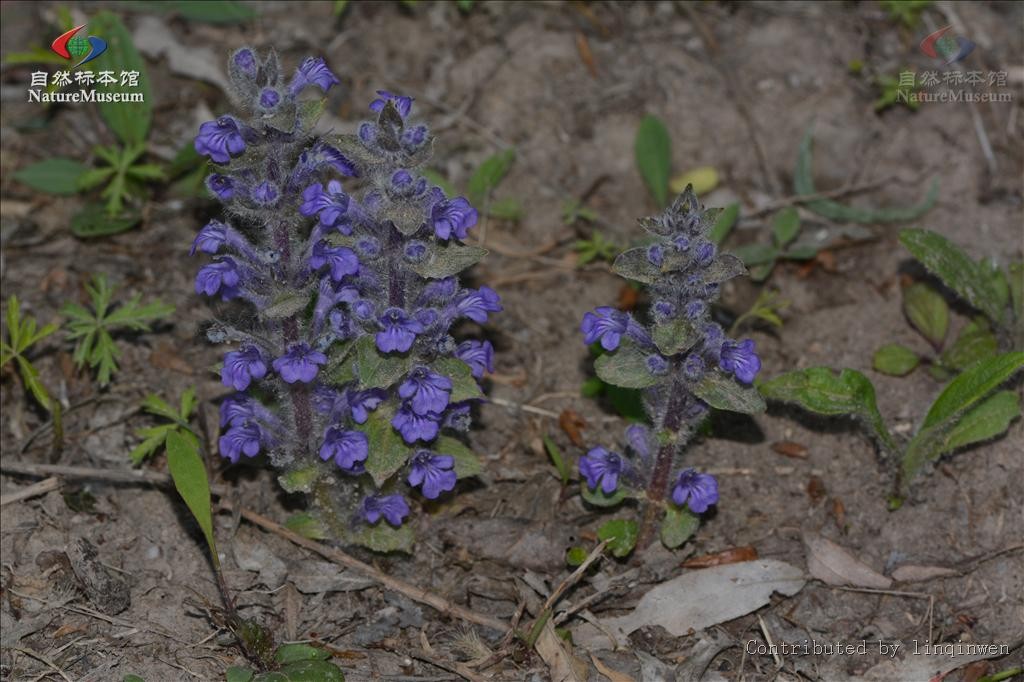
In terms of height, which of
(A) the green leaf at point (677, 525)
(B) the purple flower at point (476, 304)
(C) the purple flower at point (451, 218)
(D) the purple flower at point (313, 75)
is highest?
(D) the purple flower at point (313, 75)

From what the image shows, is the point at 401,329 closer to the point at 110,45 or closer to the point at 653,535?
the point at 653,535

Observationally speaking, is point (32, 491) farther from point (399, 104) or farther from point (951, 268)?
point (951, 268)

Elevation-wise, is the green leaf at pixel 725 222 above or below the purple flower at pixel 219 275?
below

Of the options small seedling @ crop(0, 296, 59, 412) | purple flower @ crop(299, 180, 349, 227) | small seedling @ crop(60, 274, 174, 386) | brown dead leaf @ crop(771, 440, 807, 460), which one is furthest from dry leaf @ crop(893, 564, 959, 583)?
small seedling @ crop(0, 296, 59, 412)

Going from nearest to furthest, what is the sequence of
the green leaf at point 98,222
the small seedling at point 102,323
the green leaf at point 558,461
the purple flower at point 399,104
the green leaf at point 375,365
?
the purple flower at point 399,104 < the green leaf at point 375,365 < the green leaf at point 558,461 < the small seedling at point 102,323 < the green leaf at point 98,222

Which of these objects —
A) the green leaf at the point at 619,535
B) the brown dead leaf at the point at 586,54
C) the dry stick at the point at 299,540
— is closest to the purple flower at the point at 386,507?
the dry stick at the point at 299,540

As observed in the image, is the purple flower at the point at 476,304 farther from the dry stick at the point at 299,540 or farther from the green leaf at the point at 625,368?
the dry stick at the point at 299,540
